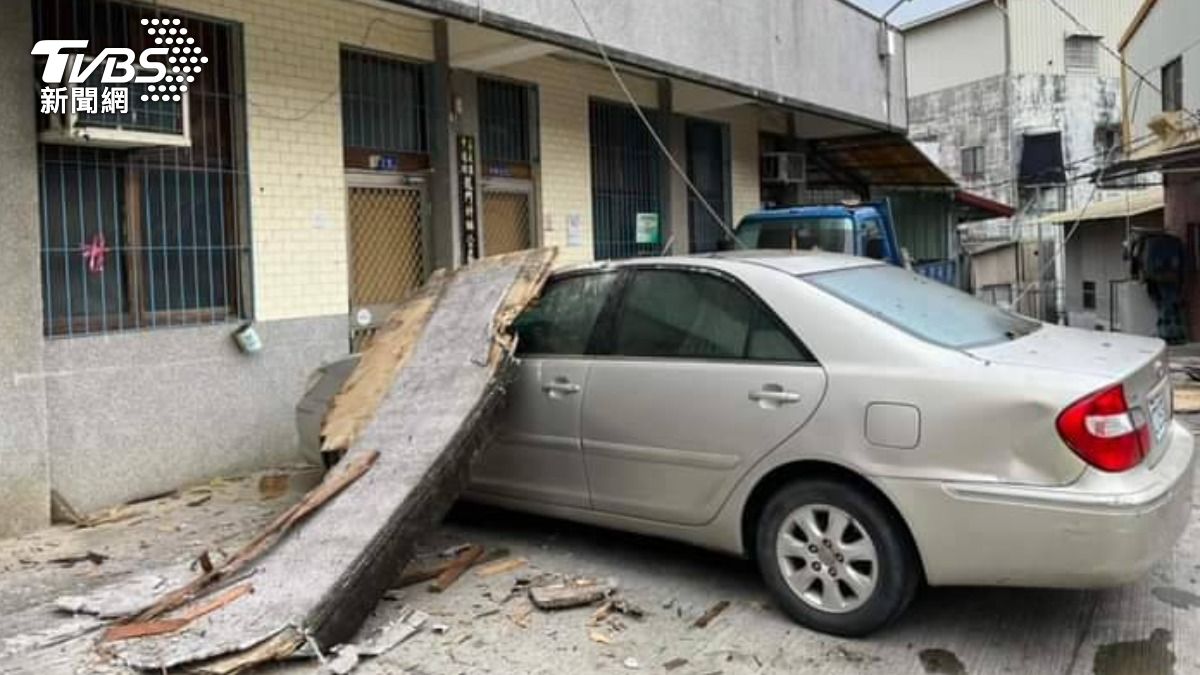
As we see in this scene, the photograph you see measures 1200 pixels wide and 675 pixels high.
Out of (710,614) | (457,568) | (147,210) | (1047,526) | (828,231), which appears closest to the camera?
(1047,526)

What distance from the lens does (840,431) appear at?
400 cm

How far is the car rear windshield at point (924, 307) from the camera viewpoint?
4.24 meters

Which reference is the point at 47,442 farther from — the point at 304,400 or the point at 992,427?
the point at 992,427

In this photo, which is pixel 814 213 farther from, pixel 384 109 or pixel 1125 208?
pixel 1125 208

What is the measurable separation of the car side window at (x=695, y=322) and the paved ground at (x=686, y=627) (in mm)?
1127

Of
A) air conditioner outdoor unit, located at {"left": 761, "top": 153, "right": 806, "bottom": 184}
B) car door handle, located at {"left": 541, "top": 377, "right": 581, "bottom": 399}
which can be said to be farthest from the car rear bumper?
air conditioner outdoor unit, located at {"left": 761, "top": 153, "right": 806, "bottom": 184}

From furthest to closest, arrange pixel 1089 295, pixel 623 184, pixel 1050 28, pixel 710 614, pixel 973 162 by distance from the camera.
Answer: pixel 973 162, pixel 1050 28, pixel 1089 295, pixel 623 184, pixel 710 614

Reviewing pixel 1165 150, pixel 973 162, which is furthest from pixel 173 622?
pixel 973 162

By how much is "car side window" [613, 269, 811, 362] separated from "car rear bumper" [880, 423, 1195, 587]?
0.84 metres

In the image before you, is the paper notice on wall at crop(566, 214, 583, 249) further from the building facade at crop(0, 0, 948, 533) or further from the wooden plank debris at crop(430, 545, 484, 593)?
the wooden plank debris at crop(430, 545, 484, 593)

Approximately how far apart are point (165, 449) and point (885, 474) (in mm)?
4893

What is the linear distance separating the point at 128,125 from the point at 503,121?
14.1 feet

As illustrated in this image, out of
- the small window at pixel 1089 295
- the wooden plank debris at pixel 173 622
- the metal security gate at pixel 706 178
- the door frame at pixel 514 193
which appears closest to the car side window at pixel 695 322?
the wooden plank debris at pixel 173 622

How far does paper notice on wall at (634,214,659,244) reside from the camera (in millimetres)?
11969
